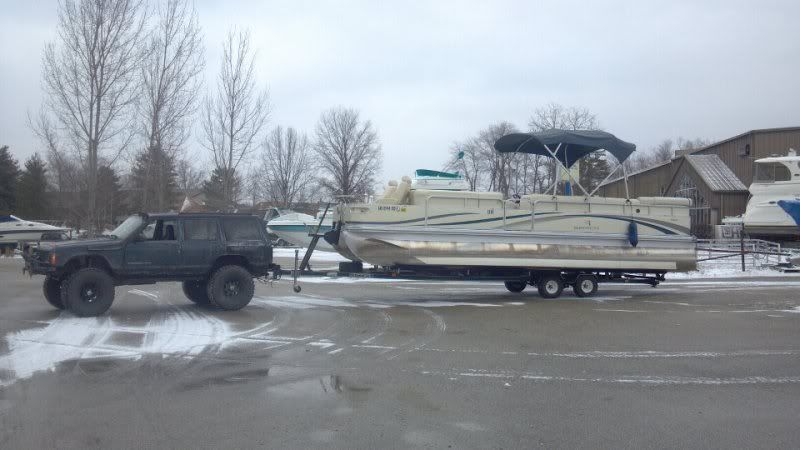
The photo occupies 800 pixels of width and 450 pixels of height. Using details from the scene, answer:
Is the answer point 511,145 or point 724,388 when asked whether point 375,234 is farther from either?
point 724,388

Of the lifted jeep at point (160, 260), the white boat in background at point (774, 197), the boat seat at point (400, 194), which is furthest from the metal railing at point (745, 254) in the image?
the lifted jeep at point (160, 260)

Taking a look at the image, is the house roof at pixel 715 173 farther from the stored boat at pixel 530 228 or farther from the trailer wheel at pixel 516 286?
the trailer wheel at pixel 516 286

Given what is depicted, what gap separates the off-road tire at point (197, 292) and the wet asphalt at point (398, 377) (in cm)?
32

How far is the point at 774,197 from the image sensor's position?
29234 millimetres

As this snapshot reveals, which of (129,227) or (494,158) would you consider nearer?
(129,227)

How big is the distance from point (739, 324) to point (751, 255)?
17.7 meters

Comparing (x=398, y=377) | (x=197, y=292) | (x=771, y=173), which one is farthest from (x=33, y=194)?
(x=398, y=377)

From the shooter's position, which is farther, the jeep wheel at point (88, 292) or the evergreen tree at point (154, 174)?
the evergreen tree at point (154, 174)

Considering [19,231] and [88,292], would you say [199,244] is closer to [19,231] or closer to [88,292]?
[88,292]

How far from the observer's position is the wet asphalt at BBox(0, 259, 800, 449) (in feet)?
19.0

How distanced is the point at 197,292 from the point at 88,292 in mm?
2542

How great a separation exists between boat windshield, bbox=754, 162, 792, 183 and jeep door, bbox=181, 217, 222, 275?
2600 centimetres

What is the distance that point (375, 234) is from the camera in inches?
559

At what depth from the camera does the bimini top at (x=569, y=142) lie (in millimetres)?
15875
